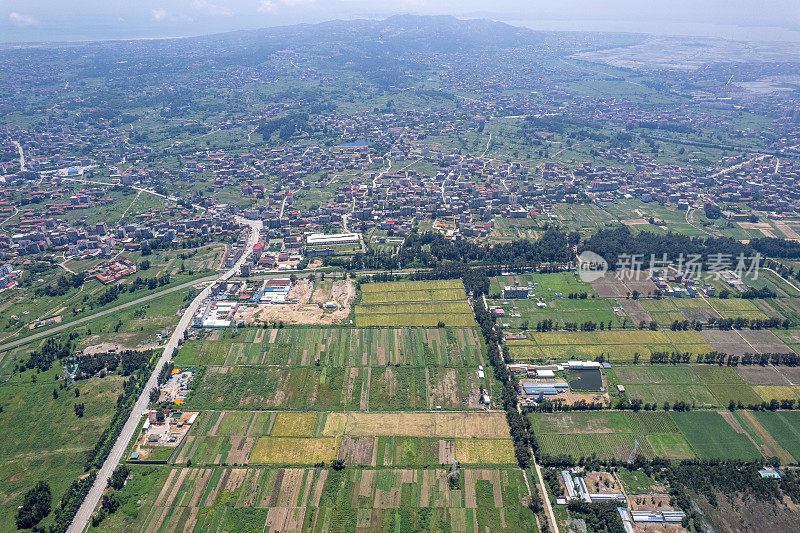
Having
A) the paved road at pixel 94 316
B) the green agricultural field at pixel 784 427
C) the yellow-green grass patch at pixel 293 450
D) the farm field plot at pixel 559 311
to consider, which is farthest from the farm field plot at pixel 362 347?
the green agricultural field at pixel 784 427

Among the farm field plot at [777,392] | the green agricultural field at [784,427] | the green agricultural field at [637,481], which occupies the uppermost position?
the green agricultural field at [637,481]

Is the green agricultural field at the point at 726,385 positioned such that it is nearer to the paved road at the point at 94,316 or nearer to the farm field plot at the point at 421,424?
the farm field plot at the point at 421,424

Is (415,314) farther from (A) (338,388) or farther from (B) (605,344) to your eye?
(B) (605,344)

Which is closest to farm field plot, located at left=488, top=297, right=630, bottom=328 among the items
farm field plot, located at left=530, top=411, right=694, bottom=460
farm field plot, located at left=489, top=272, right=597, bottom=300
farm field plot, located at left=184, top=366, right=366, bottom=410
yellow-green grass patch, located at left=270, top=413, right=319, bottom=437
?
farm field plot, located at left=489, top=272, right=597, bottom=300

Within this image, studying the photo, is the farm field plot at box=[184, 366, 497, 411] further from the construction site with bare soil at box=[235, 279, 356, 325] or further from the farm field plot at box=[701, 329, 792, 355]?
the farm field plot at box=[701, 329, 792, 355]

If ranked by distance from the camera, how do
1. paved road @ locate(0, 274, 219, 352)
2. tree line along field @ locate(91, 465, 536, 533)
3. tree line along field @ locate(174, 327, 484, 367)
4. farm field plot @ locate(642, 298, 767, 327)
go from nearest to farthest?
1. tree line along field @ locate(91, 465, 536, 533)
2. tree line along field @ locate(174, 327, 484, 367)
3. paved road @ locate(0, 274, 219, 352)
4. farm field plot @ locate(642, 298, 767, 327)

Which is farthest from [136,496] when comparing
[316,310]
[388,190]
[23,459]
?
[388,190]
